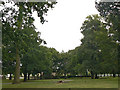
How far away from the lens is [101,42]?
31281 millimetres

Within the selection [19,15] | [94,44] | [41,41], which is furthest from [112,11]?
[94,44]

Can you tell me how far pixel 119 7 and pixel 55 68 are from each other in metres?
54.1

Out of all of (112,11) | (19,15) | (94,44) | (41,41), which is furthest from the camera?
(94,44)

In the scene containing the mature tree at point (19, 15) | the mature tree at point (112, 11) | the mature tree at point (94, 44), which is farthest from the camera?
the mature tree at point (94, 44)

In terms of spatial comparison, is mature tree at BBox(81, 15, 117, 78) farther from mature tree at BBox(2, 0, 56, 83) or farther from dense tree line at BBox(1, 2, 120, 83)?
mature tree at BBox(2, 0, 56, 83)

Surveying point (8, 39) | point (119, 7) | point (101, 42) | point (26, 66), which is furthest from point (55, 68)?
point (8, 39)

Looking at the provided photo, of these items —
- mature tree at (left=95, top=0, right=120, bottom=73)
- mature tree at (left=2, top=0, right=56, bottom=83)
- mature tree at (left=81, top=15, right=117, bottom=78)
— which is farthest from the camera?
mature tree at (left=81, top=15, right=117, bottom=78)

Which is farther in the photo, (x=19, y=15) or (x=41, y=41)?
(x=41, y=41)

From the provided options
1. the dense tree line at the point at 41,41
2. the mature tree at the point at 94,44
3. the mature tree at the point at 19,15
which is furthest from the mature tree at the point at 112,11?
the mature tree at the point at 19,15

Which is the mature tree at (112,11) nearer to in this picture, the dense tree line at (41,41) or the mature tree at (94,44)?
the dense tree line at (41,41)

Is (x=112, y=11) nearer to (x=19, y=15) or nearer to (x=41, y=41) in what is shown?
(x=41, y=41)

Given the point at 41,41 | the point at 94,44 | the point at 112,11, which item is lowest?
the point at 41,41

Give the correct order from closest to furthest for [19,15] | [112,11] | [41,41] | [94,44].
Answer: [19,15] → [41,41] → [112,11] → [94,44]

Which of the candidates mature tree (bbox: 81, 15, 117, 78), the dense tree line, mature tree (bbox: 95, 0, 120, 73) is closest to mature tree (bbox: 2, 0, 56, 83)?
the dense tree line
